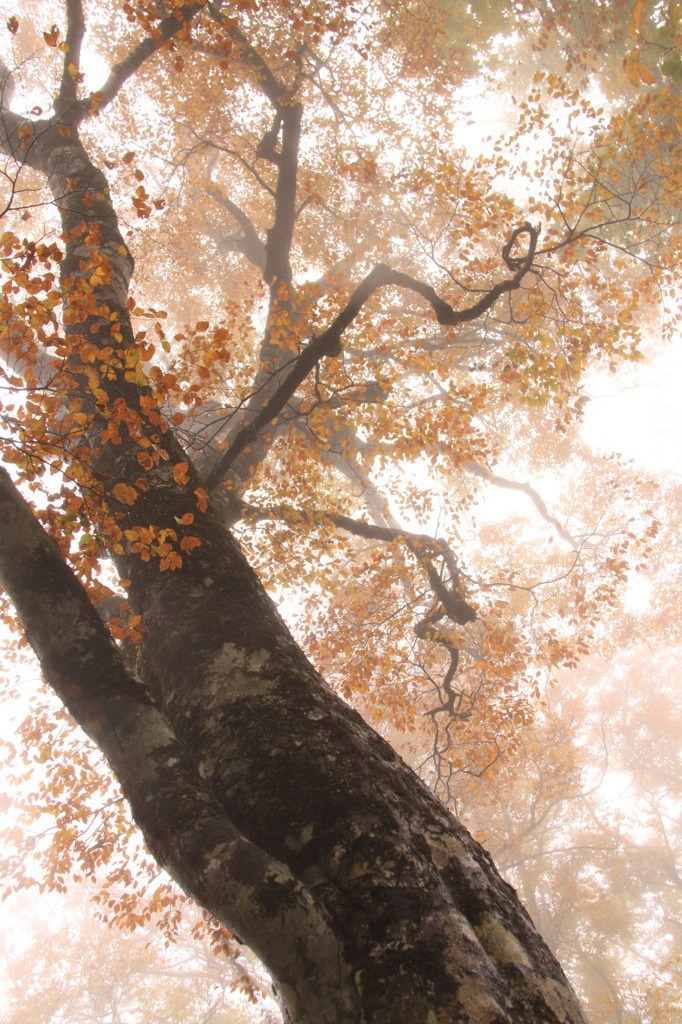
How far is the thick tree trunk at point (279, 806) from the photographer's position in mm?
1630

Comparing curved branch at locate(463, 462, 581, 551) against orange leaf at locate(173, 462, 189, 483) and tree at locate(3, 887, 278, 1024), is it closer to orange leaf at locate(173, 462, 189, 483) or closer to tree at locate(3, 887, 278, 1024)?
orange leaf at locate(173, 462, 189, 483)

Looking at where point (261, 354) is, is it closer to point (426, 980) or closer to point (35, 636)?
point (35, 636)

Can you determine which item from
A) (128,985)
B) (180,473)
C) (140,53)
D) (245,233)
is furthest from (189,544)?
(128,985)

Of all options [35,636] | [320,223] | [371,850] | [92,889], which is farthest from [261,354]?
[92,889]

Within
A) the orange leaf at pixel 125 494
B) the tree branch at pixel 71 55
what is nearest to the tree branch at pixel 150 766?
the orange leaf at pixel 125 494

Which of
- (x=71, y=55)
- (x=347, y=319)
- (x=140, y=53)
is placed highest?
(x=140, y=53)

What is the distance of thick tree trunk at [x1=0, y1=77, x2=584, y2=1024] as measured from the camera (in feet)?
5.35

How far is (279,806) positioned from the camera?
2.06 meters

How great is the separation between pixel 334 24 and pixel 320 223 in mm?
7364

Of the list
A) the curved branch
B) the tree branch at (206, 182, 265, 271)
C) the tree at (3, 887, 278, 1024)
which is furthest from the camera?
the tree at (3, 887, 278, 1024)

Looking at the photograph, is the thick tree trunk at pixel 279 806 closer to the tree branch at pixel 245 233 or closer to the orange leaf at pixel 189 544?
the orange leaf at pixel 189 544

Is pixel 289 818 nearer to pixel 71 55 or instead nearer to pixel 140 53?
pixel 71 55

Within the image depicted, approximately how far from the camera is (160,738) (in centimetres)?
222

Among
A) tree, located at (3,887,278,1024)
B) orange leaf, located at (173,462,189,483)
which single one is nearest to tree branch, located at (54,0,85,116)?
orange leaf, located at (173,462,189,483)
